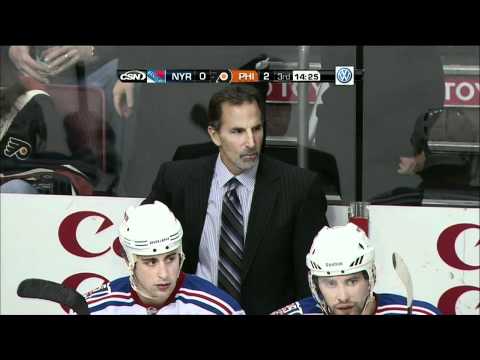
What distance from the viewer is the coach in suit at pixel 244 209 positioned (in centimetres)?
704

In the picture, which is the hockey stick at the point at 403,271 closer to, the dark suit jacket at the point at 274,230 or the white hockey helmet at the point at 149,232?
the dark suit jacket at the point at 274,230

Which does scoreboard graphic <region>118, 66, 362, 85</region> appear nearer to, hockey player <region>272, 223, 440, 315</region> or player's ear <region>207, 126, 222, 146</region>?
player's ear <region>207, 126, 222, 146</region>

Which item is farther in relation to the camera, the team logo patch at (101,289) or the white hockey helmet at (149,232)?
the team logo patch at (101,289)

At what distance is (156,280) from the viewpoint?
6887mm

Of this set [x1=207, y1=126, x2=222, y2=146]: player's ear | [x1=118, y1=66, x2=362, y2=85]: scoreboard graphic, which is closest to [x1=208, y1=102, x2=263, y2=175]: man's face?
[x1=207, y1=126, x2=222, y2=146]: player's ear

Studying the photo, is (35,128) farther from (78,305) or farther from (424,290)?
(424,290)

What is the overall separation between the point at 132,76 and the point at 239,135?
618 mm

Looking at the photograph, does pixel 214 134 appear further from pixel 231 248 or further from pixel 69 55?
pixel 69 55

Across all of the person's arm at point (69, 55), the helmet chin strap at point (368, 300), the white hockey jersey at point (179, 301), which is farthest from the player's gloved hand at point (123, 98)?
the helmet chin strap at point (368, 300)

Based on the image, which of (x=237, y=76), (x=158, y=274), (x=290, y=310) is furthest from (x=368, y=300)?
(x=237, y=76)

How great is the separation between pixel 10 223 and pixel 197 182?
3.22ft

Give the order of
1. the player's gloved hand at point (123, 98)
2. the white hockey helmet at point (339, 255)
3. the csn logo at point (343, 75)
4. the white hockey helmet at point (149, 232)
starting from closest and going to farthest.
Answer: the white hockey helmet at point (339, 255) < the white hockey helmet at point (149, 232) < the csn logo at point (343, 75) < the player's gloved hand at point (123, 98)

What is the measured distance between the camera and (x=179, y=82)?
7.04 meters

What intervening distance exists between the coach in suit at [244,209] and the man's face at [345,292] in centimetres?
29
